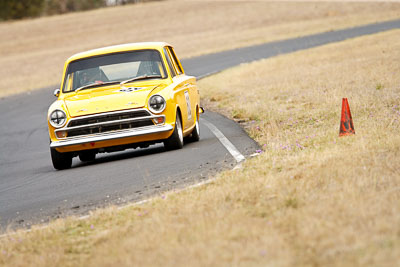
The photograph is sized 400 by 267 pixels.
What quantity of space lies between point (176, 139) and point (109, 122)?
1.00m

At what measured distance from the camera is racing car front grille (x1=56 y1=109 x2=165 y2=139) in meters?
9.95

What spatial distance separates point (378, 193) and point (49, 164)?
7.13 m

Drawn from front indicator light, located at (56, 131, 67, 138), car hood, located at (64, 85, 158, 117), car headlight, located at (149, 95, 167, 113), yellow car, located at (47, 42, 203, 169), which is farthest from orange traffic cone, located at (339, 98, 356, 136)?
front indicator light, located at (56, 131, 67, 138)

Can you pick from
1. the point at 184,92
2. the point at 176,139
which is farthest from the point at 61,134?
the point at 184,92

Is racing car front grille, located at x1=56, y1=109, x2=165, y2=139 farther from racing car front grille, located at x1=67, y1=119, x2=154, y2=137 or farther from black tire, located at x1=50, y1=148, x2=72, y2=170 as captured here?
black tire, located at x1=50, y1=148, x2=72, y2=170

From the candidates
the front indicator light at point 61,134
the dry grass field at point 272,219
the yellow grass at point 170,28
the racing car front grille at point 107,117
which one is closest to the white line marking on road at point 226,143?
the dry grass field at point 272,219

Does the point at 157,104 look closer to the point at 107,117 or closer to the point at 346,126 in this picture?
the point at 107,117

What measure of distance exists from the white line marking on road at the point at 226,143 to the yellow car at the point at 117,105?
0.57 meters

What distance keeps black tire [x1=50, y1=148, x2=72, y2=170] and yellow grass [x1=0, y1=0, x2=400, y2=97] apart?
2445 centimetres

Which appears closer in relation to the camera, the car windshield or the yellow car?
the yellow car

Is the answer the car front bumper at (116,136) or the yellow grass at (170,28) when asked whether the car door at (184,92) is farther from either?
the yellow grass at (170,28)

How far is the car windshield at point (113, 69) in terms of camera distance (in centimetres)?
1117

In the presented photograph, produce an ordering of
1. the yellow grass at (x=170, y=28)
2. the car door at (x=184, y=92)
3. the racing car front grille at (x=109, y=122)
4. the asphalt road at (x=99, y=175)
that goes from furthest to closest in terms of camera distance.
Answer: the yellow grass at (x=170, y=28) → the car door at (x=184, y=92) → the racing car front grille at (x=109, y=122) → the asphalt road at (x=99, y=175)

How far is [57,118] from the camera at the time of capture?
1009 centimetres
